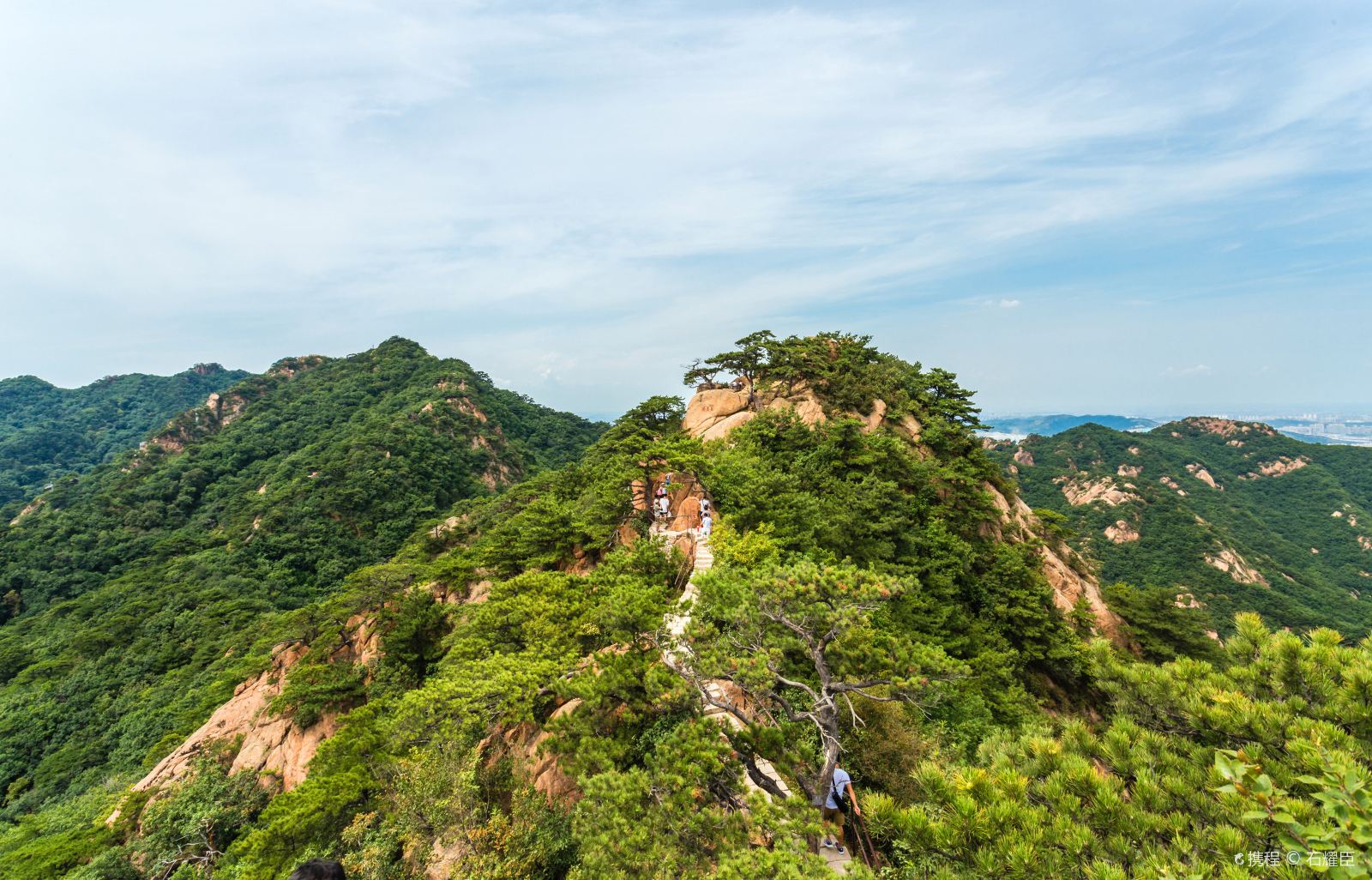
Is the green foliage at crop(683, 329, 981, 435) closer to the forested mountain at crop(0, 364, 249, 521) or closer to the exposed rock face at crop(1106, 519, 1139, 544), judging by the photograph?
the exposed rock face at crop(1106, 519, 1139, 544)

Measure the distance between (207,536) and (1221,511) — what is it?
12650 cm

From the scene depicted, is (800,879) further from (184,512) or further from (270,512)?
(184,512)

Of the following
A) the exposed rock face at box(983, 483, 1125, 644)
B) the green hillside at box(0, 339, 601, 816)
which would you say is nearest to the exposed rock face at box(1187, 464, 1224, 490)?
the exposed rock face at box(983, 483, 1125, 644)

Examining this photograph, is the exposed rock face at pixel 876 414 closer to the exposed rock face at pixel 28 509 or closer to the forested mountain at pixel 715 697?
the forested mountain at pixel 715 697

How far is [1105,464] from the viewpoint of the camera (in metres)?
79.6

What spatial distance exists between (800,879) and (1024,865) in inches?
89.8

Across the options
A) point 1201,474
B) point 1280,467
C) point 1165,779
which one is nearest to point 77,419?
point 1165,779

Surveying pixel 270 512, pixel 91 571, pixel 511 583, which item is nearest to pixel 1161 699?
pixel 511 583

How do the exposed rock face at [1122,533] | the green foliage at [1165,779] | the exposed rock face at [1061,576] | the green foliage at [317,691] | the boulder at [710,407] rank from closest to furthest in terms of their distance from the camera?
1. the green foliage at [1165,779]
2. the green foliage at [317,691]
3. the exposed rock face at [1061,576]
4. the boulder at [710,407]
5. the exposed rock face at [1122,533]

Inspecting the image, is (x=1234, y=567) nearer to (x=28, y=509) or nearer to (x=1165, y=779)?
(x=1165, y=779)

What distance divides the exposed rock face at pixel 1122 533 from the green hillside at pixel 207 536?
73833 millimetres

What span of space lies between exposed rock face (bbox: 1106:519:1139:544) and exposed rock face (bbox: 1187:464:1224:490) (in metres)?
43.3

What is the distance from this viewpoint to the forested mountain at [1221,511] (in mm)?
46031

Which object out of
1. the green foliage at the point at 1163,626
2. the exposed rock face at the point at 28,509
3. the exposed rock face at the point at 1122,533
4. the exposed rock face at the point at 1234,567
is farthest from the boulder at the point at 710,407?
the exposed rock face at the point at 28,509
